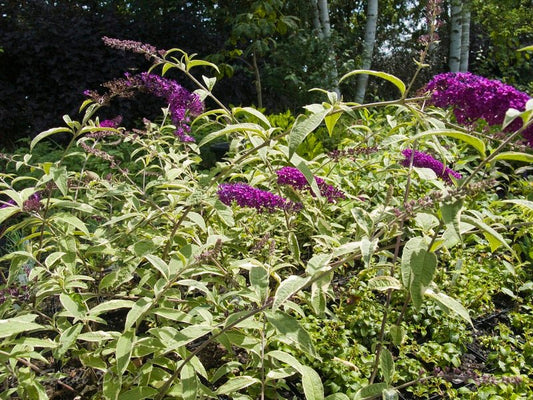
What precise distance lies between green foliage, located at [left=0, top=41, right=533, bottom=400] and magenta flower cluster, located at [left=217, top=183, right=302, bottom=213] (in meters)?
0.03

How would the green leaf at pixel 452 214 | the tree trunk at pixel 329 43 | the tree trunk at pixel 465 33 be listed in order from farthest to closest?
the tree trunk at pixel 465 33, the tree trunk at pixel 329 43, the green leaf at pixel 452 214

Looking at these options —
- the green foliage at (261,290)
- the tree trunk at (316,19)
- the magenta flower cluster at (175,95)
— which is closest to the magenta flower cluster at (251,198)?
the green foliage at (261,290)

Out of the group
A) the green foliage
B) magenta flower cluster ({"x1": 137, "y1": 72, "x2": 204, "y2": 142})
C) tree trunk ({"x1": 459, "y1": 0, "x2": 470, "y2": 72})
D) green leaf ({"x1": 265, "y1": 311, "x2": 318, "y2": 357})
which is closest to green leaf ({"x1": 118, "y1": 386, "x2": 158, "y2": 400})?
the green foliage

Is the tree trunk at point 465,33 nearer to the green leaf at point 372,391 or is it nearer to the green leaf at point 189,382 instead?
the green leaf at point 372,391

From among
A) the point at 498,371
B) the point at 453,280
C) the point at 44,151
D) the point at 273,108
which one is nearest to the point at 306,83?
the point at 273,108

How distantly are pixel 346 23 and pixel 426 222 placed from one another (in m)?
9.95

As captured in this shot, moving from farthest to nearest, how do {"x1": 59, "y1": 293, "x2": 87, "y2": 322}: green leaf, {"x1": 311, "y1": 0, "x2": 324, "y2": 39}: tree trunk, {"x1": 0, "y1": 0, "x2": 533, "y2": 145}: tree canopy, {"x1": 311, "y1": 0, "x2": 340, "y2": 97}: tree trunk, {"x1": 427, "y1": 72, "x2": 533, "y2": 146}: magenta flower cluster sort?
1. {"x1": 311, "y1": 0, "x2": 324, "y2": 39}: tree trunk
2. {"x1": 311, "y1": 0, "x2": 340, "y2": 97}: tree trunk
3. {"x1": 0, "y1": 0, "x2": 533, "y2": 145}: tree canopy
4. {"x1": 427, "y1": 72, "x2": 533, "y2": 146}: magenta flower cluster
5. {"x1": 59, "y1": 293, "x2": 87, "y2": 322}: green leaf

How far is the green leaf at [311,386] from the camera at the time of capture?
1140mm

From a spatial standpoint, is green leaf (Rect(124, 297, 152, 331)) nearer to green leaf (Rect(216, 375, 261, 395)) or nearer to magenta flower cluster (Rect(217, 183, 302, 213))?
green leaf (Rect(216, 375, 261, 395))

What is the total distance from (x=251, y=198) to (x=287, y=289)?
58cm

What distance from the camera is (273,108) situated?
8172 mm

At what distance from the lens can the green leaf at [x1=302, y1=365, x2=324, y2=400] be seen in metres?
1.14

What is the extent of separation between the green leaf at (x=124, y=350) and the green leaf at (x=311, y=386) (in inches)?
15.8

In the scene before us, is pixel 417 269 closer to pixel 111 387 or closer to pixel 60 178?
pixel 111 387
